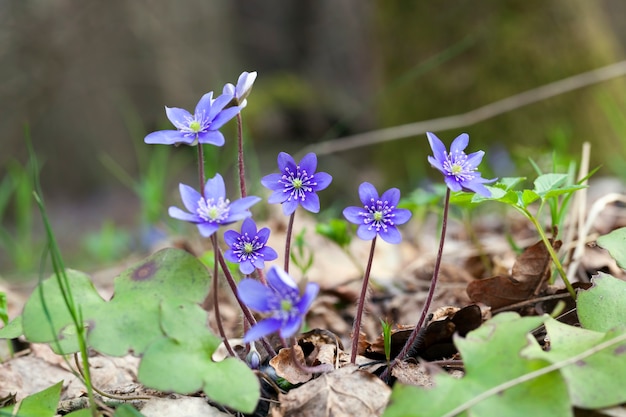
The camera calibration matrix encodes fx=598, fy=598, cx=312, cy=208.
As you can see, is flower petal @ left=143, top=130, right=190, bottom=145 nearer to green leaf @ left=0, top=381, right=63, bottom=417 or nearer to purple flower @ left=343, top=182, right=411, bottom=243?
purple flower @ left=343, top=182, right=411, bottom=243

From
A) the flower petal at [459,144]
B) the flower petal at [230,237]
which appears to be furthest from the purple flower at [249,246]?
the flower petal at [459,144]

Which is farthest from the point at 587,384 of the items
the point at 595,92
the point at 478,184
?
the point at 595,92

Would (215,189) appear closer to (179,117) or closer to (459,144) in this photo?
(179,117)

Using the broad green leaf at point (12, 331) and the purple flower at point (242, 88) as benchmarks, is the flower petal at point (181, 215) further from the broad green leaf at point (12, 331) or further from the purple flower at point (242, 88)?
the broad green leaf at point (12, 331)

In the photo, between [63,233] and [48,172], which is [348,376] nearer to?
[63,233]

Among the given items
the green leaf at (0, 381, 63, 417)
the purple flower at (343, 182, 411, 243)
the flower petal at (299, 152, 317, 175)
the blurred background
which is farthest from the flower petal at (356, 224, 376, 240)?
the blurred background

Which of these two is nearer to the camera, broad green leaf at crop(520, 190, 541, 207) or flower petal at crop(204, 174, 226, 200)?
flower petal at crop(204, 174, 226, 200)
